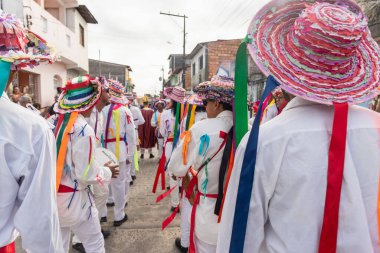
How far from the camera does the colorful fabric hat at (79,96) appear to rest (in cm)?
285

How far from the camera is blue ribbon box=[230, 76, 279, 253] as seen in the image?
1177 millimetres

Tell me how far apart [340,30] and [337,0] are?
293 mm

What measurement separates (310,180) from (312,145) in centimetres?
14

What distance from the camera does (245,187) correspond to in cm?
119

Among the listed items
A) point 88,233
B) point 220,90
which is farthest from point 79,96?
point 220,90

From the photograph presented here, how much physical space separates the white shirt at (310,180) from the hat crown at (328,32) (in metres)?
0.23

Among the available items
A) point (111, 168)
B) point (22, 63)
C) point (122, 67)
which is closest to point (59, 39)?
point (111, 168)

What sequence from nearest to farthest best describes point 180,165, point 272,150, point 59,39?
point 272,150 < point 180,165 < point 59,39

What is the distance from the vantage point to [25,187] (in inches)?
61.4

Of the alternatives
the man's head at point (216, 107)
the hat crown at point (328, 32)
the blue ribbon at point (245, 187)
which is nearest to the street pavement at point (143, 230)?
the man's head at point (216, 107)

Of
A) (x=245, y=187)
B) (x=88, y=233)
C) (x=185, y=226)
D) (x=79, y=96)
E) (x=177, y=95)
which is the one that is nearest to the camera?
(x=245, y=187)

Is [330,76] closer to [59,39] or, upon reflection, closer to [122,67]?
[59,39]

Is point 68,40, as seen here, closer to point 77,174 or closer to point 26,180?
point 77,174

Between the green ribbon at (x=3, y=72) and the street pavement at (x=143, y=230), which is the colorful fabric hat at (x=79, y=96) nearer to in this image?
the green ribbon at (x=3, y=72)
